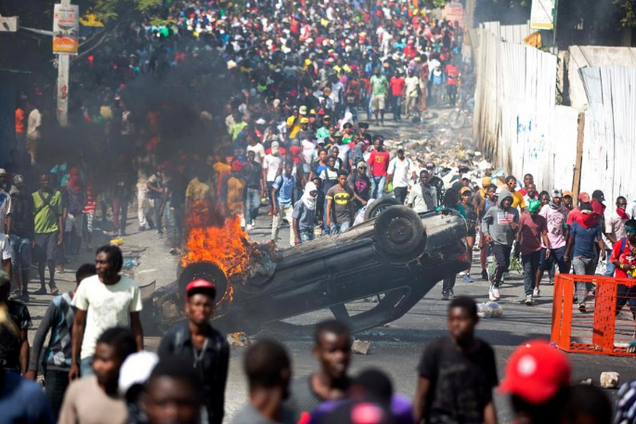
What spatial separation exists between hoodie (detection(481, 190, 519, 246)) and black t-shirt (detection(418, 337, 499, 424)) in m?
10.3

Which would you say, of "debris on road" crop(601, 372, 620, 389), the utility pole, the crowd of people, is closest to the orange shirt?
the utility pole

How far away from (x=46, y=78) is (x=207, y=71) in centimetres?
507

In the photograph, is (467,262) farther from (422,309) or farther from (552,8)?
(552,8)

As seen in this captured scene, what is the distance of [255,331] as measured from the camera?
11305 mm

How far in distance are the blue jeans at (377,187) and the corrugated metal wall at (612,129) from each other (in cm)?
415

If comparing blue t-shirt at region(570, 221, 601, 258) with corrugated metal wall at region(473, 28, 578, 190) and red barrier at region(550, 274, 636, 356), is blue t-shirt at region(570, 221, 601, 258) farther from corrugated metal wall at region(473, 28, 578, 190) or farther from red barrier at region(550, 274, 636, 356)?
corrugated metal wall at region(473, 28, 578, 190)

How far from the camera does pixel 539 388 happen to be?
156 inches

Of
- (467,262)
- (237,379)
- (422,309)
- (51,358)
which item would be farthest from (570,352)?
(51,358)

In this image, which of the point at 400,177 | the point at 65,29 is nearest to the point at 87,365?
the point at 65,29

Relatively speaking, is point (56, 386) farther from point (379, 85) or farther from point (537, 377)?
point (379, 85)

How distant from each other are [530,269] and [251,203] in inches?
247

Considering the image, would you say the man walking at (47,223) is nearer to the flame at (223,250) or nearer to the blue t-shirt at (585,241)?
the flame at (223,250)

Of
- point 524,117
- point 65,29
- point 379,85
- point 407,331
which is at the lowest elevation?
point 407,331

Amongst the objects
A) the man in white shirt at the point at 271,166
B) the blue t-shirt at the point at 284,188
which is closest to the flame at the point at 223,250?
the blue t-shirt at the point at 284,188
